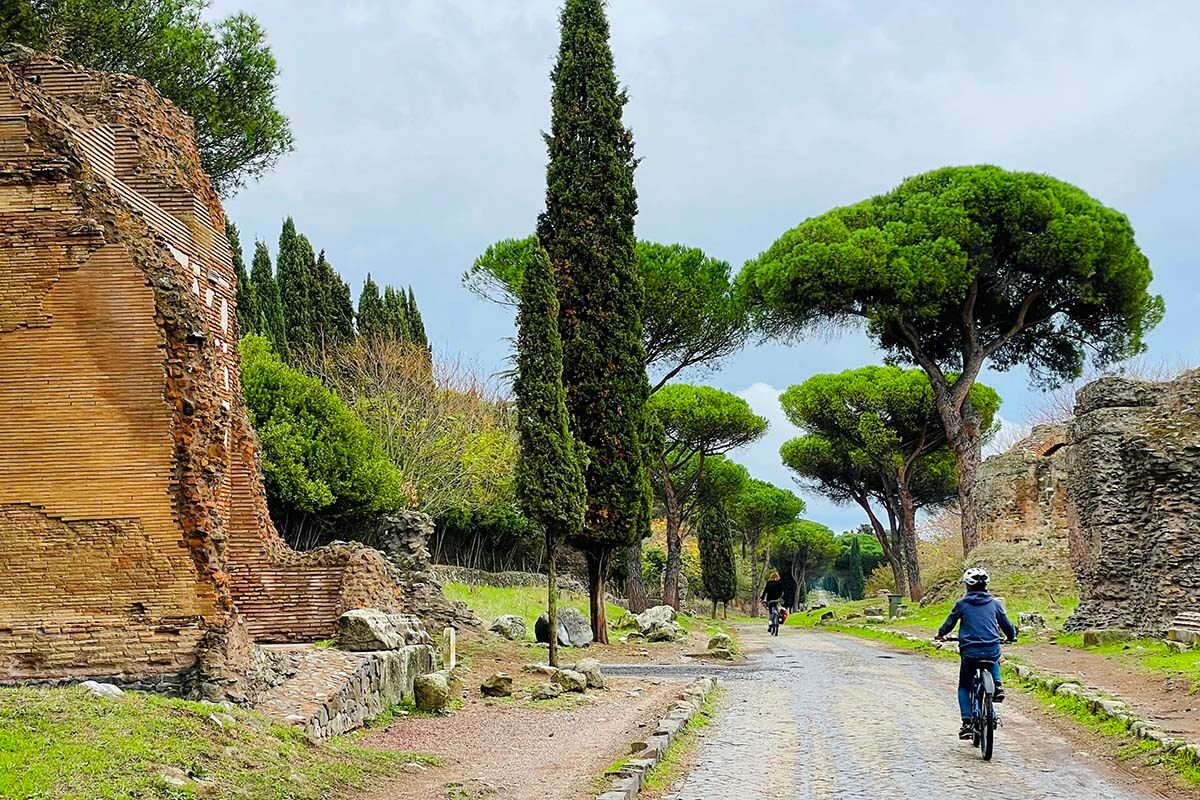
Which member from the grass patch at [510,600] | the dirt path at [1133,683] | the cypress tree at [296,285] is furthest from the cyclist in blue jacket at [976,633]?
the cypress tree at [296,285]

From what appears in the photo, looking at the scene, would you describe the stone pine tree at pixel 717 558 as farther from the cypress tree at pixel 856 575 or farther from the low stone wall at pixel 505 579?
the cypress tree at pixel 856 575

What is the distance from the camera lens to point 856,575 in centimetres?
7775

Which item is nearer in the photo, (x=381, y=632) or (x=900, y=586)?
(x=381, y=632)

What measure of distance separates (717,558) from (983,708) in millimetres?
41095

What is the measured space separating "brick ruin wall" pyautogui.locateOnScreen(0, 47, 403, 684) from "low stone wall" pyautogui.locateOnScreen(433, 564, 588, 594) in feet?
78.2

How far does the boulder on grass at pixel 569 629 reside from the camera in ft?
68.4

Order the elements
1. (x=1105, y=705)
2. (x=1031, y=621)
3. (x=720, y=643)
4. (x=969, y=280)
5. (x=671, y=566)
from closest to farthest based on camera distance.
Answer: (x=1105, y=705) → (x=720, y=643) → (x=1031, y=621) → (x=969, y=280) → (x=671, y=566)

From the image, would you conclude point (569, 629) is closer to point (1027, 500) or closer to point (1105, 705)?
point (1105, 705)

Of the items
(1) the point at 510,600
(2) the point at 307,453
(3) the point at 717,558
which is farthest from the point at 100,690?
(3) the point at 717,558

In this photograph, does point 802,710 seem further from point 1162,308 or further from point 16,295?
point 1162,308

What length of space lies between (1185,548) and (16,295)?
59.1 feet

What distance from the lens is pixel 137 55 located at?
2091cm

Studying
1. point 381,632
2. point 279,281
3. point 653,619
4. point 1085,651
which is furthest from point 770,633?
point 279,281

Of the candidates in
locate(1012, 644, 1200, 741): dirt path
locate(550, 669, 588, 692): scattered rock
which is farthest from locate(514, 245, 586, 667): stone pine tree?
locate(1012, 644, 1200, 741): dirt path
